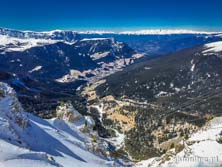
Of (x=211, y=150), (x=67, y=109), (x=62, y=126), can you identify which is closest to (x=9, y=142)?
(x=211, y=150)

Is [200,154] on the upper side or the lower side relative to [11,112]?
lower

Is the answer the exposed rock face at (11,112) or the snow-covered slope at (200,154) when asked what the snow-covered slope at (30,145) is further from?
the snow-covered slope at (200,154)

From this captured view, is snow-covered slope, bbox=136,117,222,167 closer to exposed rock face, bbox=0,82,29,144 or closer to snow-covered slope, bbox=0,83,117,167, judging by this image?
snow-covered slope, bbox=0,83,117,167

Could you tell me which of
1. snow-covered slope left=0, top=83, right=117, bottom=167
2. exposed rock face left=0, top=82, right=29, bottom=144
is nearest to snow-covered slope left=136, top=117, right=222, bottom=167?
snow-covered slope left=0, top=83, right=117, bottom=167

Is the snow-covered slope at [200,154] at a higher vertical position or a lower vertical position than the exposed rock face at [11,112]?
lower

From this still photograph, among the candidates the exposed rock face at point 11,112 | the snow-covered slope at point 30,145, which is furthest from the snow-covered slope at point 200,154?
→ the exposed rock face at point 11,112

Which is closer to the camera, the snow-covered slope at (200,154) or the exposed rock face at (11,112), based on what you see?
the snow-covered slope at (200,154)

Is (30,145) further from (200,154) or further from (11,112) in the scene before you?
(200,154)

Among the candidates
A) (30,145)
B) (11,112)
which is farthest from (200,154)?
(11,112)
